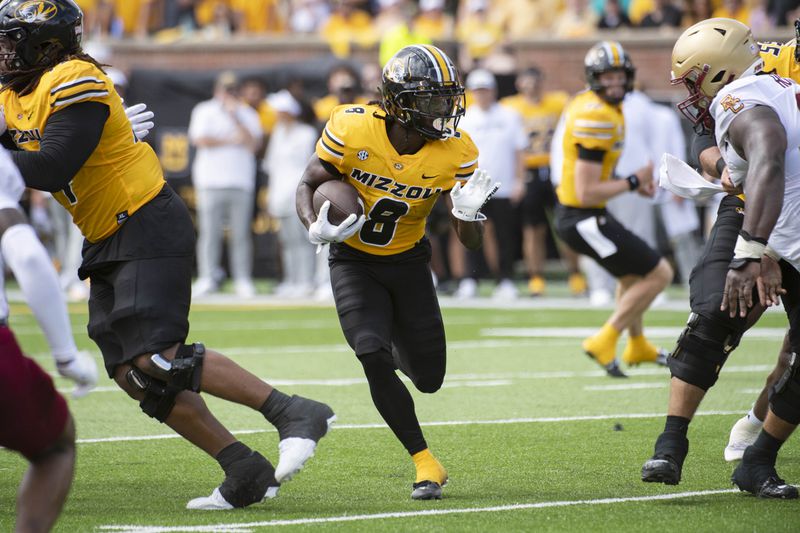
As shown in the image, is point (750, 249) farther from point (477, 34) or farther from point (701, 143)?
point (477, 34)

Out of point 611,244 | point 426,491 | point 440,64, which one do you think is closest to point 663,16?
point 611,244

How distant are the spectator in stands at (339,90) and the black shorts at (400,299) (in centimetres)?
646

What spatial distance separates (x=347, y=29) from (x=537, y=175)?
10.9ft

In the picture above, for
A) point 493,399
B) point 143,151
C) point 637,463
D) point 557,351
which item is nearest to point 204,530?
point 143,151

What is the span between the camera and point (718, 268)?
4887 millimetres

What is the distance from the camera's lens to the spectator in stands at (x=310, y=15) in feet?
54.1

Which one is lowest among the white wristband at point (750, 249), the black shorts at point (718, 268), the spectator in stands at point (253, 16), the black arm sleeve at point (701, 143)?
the spectator in stands at point (253, 16)

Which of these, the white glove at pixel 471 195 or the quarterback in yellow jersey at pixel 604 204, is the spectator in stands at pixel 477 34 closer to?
the quarterback in yellow jersey at pixel 604 204

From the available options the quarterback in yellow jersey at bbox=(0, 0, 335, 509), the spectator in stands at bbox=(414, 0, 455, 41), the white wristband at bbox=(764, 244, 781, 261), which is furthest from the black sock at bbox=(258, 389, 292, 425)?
the spectator in stands at bbox=(414, 0, 455, 41)

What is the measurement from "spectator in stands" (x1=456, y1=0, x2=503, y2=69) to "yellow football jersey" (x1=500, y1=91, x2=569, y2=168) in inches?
38.7

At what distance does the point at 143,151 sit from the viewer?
4.82 meters

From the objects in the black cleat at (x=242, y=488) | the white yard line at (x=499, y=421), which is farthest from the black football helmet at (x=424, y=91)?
the white yard line at (x=499, y=421)

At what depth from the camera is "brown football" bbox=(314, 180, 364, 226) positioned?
5055mm

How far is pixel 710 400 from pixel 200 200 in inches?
286
